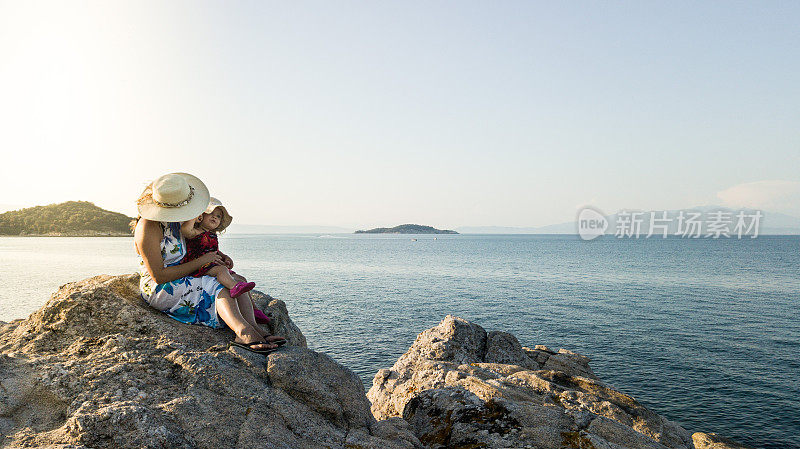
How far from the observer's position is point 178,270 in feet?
20.9

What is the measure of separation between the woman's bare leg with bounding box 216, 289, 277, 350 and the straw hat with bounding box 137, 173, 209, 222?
1234 millimetres

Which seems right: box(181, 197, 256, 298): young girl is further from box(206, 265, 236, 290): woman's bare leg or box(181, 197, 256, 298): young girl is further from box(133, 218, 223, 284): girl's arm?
box(133, 218, 223, 284): girl's arm

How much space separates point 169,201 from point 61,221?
212 m

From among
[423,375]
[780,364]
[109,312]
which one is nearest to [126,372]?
[109,312]

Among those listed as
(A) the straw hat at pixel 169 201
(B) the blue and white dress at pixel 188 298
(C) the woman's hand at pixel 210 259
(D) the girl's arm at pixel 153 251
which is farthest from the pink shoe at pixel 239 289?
(A) the straw hat at pixel 169 201

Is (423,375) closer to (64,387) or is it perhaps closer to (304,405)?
(304,405)

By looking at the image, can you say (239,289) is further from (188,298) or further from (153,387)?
(153,387)

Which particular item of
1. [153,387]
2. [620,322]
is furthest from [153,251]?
[620,322]

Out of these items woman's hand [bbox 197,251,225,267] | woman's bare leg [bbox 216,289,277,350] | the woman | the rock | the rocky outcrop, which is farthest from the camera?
woman's hand [bbox 197,251,225,267]

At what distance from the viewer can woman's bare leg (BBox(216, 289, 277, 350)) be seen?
596cm

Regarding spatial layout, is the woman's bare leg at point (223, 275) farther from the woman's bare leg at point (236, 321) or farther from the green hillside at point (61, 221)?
the green hillside at point (61, 221)

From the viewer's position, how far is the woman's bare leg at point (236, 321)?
19.6ft

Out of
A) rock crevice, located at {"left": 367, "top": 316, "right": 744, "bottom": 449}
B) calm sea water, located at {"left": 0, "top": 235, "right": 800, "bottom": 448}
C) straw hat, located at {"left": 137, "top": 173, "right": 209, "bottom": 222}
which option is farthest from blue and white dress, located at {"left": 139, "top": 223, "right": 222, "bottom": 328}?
calm sea water, located at {"left": 0, "top": 235, "right": 800, "bottom": 448}

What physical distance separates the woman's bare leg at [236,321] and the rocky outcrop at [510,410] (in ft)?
9.42
